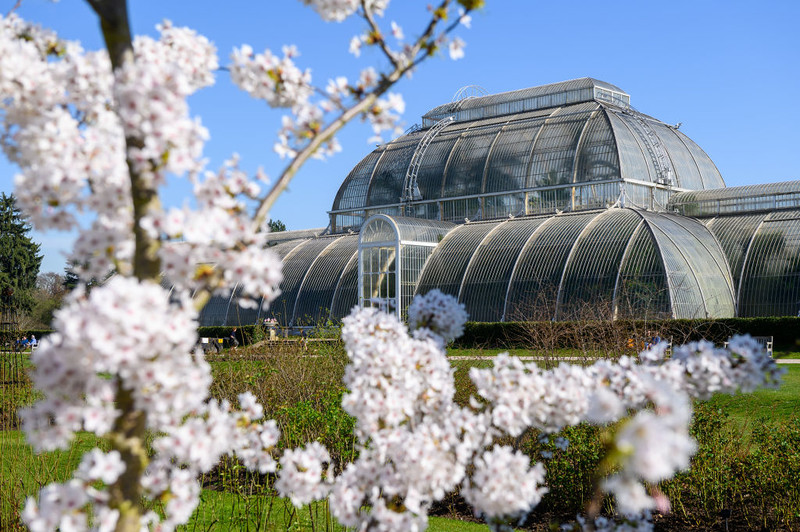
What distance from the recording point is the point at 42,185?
2.76m

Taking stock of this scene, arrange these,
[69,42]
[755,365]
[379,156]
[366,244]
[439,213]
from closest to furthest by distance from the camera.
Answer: [69,42], [755,365], [366,244], [439,213], [379,156]

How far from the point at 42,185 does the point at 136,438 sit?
2.99 feet

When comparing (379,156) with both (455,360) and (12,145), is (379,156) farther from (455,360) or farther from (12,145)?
(12,145)

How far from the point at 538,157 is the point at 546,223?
525 centimetres

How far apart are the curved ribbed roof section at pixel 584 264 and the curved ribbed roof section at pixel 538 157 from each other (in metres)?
3.20

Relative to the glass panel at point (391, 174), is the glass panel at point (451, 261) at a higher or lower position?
lower

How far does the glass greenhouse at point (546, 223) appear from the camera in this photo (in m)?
29.3

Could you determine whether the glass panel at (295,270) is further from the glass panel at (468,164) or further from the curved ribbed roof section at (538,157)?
the glass panel at (468,164)

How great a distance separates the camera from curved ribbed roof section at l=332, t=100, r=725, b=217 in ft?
118

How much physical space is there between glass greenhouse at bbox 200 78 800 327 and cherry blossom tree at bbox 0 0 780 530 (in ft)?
72.0

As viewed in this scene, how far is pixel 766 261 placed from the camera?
3055 cm

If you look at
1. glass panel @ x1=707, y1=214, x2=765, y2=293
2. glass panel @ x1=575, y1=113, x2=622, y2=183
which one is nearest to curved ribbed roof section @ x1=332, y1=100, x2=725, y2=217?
glass panel @ x1=575, y1=113, x2=622, y2=183

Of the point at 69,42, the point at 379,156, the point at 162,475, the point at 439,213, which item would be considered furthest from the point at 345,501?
the point at 379,156

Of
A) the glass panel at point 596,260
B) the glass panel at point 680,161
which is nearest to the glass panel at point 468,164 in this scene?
the glass panel at point 680,161
